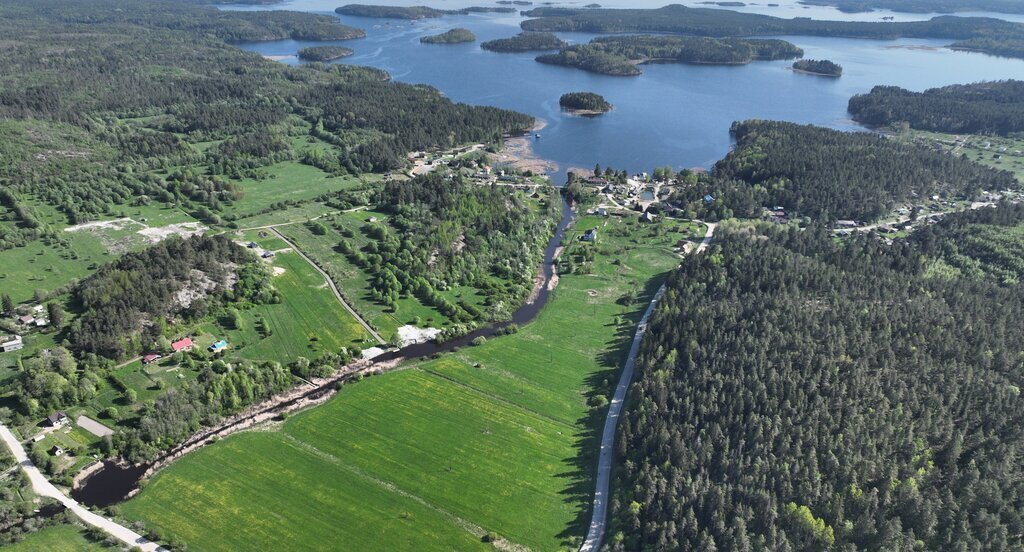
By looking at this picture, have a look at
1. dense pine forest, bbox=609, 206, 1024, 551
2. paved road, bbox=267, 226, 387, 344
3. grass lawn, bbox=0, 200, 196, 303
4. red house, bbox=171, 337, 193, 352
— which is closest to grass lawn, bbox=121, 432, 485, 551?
red house, bbox=171, 337, 193, 352

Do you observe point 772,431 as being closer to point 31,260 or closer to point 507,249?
point 507,249

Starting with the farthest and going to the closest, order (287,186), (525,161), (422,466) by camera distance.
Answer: (525,161) → (287,186) → (422,466)

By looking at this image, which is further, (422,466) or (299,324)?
(299,324)

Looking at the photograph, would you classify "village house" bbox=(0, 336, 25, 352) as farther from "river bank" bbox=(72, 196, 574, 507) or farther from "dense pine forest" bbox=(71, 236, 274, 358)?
"river bank" bbox=(72, 196, 574, 507)

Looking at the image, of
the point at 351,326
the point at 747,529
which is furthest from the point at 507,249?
the point at 747,529

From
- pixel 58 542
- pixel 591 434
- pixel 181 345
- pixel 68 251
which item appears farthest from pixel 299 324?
pixel 68 251

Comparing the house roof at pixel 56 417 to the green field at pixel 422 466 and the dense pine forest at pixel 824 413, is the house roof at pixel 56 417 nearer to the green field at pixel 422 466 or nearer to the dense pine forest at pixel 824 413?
the green field at pixel 422 466

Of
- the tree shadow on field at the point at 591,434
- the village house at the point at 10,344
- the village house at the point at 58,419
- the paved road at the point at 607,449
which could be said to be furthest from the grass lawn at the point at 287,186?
the paved road at the point at 607,449

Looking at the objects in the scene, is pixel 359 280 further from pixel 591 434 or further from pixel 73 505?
pixel 73 505
